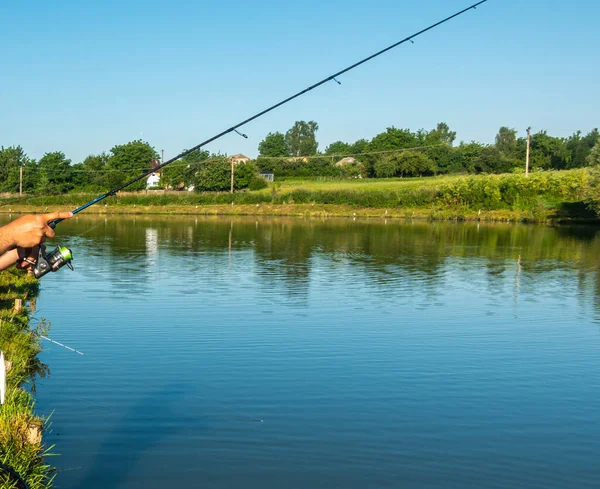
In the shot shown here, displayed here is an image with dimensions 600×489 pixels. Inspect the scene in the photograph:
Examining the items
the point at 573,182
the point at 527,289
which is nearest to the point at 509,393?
the point at 527,289

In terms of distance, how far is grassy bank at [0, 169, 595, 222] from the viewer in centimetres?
6225

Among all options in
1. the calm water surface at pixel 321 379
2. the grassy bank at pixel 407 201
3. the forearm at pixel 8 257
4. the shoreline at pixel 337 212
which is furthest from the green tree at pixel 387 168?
the forearm at pixel 8 257

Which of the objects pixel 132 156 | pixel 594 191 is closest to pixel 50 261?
pixel 594 191

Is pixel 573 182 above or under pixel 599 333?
above

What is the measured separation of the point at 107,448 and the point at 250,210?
201 ft

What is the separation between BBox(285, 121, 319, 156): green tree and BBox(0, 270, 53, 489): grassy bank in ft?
482

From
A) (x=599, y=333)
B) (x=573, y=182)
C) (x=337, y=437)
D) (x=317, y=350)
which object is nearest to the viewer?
(x=337, y=437)

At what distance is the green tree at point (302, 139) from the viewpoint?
533ft

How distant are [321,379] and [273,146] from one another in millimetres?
142863

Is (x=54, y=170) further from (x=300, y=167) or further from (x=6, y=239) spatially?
(x=6, y=239)

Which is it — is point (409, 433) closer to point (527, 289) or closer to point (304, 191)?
point (527, 289)

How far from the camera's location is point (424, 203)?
67688mm

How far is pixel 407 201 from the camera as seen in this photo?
2692 inches

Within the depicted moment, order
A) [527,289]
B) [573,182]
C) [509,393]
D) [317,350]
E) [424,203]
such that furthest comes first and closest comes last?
1. [424,203]
2. [573,182]
3. [527,289]
4. [317,350]
5. [509,393]
